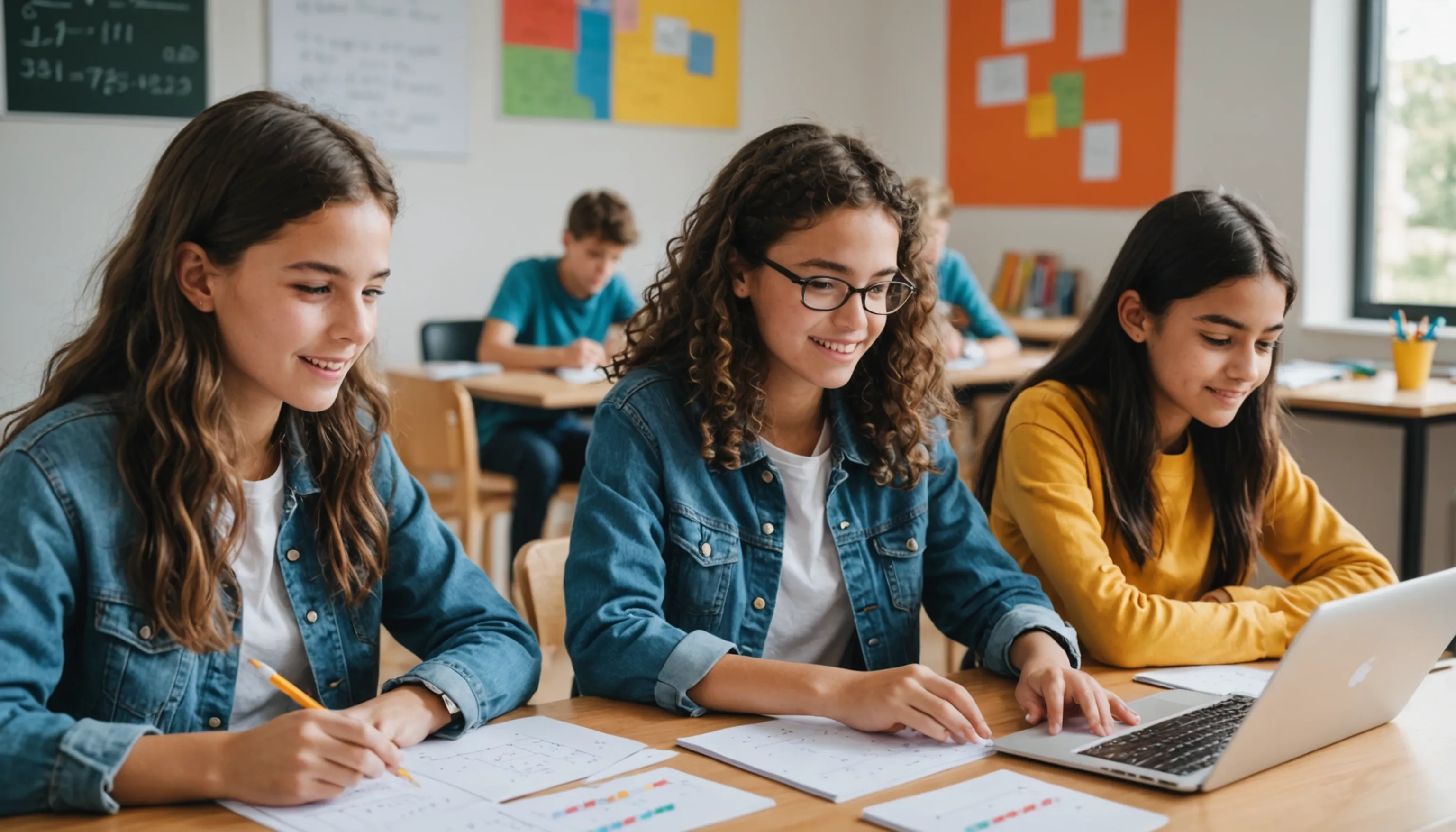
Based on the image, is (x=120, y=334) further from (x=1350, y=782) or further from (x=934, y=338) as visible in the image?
(x=1350, y=782)

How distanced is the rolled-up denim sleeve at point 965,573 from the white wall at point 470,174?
258 cm

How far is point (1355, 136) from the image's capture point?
4.43 m

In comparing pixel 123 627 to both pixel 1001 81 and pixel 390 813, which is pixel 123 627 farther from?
pixel 1001 81

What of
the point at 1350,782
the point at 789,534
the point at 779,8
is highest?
the point at 779,8

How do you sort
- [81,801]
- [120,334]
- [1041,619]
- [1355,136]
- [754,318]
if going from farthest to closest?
[1355,136] → [754,318] → [1041,619] → [120,334] → [81,801]

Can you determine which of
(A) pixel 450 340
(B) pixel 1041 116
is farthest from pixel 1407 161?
(A) pixel 450 340

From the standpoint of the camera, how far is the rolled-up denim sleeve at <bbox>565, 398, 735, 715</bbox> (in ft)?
4.30

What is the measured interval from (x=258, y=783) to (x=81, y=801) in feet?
0.42

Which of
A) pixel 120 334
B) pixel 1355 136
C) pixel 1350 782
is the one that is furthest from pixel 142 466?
pixel 1355 136

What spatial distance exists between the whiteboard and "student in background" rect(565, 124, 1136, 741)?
10.4ft

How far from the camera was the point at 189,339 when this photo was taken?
1.23 meters

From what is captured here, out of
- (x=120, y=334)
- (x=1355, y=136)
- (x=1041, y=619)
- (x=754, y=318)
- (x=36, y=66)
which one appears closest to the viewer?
(x=120, y=334)

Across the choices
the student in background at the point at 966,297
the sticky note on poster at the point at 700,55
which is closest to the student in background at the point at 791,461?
the student in background at the point at 966,297

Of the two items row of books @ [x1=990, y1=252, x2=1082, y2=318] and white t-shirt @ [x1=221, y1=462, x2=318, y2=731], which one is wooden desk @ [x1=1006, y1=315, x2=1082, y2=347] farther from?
white t-shirt @ [x1=221, y1=462, x2=318, y2=731]
